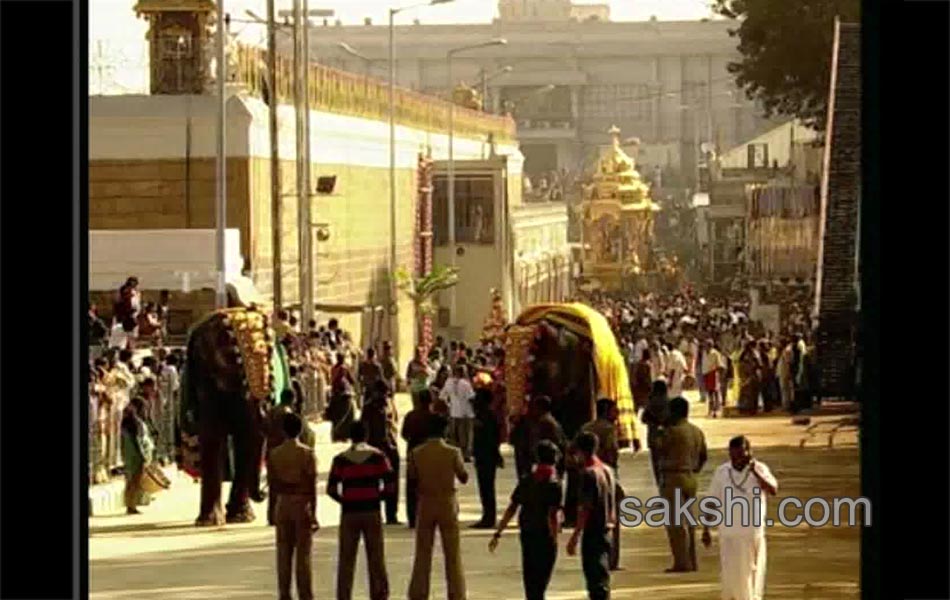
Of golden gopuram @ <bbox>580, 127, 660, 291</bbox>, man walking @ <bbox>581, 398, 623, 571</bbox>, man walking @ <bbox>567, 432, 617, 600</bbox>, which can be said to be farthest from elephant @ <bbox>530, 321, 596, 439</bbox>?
golden gopuram @ <bbox>580, 127, 660, 291</bbox>

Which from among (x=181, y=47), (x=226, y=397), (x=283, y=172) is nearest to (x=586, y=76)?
(x=283, y=172)

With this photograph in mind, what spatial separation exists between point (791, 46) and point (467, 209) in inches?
546

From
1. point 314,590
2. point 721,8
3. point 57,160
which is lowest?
point 314,590

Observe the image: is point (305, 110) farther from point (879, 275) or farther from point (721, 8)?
point (879, 275)

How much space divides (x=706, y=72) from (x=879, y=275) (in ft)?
275

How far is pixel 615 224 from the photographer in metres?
69.2

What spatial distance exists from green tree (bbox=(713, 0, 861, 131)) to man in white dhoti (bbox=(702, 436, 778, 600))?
17.8 meters

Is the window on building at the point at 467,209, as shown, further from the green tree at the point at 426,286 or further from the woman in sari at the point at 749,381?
the woman in sari at the point at 749,381

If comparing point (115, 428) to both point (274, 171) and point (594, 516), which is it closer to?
point (594, 516)

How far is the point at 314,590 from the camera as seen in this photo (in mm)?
18875

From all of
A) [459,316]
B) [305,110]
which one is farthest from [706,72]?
[305,110]

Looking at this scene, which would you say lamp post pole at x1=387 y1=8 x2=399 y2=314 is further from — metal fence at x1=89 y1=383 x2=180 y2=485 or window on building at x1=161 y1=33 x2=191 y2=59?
metal fence at x1=89 y1=383 x2=180 y2=485

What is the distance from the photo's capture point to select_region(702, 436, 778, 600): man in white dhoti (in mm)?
16484

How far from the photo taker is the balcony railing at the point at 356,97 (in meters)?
41.1
